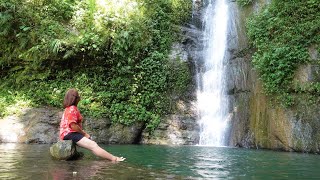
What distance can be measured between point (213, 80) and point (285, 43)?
3.32 m

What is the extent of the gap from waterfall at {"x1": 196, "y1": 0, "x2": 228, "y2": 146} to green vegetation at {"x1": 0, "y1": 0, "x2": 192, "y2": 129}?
861mm

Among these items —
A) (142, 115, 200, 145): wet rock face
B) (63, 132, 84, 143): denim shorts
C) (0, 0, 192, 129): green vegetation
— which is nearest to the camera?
(63, 132, 84, 143): denim shorts

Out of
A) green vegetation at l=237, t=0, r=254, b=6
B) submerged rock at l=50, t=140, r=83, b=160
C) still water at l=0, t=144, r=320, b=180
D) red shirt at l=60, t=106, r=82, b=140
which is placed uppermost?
green vegetation at l=237, t=0, r=254, b=6

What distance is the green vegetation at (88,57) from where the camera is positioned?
13703 mm

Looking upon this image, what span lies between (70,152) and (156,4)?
10.7 metres

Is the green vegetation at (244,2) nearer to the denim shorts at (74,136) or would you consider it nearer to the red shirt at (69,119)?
the red shirt at (69,119)

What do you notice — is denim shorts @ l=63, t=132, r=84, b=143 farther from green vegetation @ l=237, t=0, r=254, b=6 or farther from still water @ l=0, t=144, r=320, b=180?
green vegetation @ l=237, t=0, r=254, b=6

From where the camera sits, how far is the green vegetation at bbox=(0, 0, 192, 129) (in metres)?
13.7

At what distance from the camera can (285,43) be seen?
39.1ft

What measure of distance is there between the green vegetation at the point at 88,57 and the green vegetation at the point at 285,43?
135 inches

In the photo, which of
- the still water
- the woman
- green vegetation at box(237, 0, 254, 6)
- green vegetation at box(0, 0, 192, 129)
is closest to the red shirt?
the woman

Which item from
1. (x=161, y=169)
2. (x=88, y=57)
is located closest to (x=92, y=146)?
(x=161, y=169)

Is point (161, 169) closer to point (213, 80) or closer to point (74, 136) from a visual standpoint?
point (74, 136)

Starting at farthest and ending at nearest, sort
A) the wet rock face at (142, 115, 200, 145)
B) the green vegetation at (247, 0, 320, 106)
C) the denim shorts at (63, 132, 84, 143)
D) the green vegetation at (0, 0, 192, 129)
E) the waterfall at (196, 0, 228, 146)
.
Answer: the green vegetation at (0, 0, 192, 129) → the waterfall at (196, 0, 228, 146) → the wet rock face at (142, 115, 200, 145) → the green vegetation at (247, 0, 320, 106) → the denim shorts at (63, 132, 84, 143)
